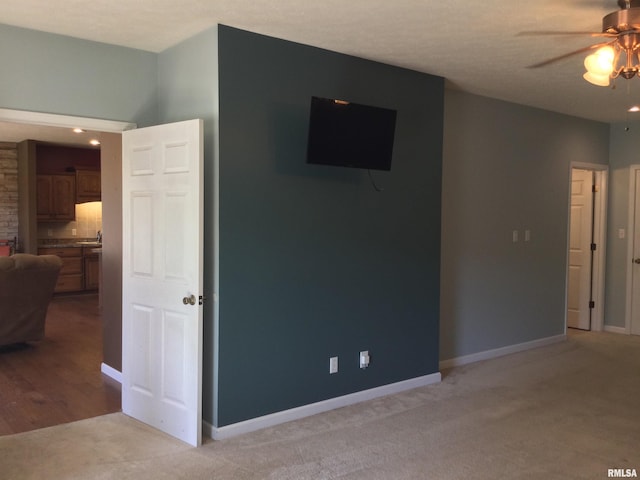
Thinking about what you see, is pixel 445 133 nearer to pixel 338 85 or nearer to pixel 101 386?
pixel 338 85

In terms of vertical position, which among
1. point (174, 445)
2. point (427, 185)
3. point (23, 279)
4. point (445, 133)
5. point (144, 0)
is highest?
point (144, 0)

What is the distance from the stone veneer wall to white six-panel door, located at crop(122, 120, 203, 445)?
6.38m

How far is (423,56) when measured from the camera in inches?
156

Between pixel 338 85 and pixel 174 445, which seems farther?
pixel 338 85

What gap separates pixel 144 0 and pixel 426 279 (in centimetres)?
293

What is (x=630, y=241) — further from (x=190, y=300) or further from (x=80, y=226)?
(x=80, y=226)

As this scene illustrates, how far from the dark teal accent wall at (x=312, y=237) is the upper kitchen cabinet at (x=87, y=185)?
6793 millimetres

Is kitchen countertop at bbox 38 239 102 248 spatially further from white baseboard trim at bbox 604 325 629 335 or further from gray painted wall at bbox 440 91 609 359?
white baseboard trim at bbox 604 325 629 335

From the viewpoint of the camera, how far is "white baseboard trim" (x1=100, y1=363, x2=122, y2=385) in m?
4.60

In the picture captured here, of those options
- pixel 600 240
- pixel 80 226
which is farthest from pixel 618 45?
pixel 80 226

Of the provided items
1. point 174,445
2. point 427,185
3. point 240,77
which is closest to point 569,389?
point 427,185

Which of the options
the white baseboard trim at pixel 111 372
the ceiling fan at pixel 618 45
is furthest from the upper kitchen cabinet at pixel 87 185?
the ceiling fan at pixel 618 45

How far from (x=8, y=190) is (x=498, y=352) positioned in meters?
7.88

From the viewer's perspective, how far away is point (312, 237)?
12.7 feet
